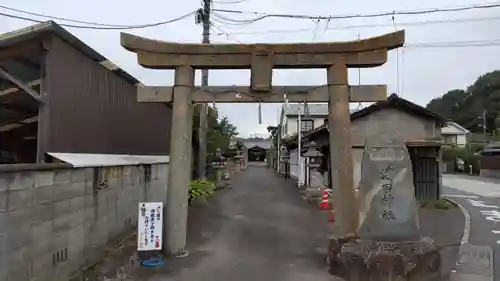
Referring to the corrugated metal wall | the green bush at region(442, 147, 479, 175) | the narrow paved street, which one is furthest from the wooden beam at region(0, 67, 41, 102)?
the green bush at region(442, 147, 479, 175)

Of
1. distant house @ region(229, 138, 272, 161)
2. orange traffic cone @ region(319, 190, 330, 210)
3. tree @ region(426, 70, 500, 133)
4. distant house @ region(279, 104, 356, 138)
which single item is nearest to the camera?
orange traffic cone @ region(319, 190, 330, 210)

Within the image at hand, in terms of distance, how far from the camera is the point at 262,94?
442 inches

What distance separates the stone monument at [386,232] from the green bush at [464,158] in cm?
4842

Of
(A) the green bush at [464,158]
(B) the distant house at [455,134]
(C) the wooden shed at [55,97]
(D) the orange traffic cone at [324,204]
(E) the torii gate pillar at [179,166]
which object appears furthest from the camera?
Answer: (B) the distant house at [455,134]

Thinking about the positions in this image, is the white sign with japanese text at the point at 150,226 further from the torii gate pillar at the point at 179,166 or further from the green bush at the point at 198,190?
the green bush at the point at 198,190

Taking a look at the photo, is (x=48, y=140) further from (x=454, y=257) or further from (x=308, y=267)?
(x=454, y=257)

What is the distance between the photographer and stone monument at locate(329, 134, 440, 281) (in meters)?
8.54

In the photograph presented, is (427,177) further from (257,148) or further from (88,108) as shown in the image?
(257,148)

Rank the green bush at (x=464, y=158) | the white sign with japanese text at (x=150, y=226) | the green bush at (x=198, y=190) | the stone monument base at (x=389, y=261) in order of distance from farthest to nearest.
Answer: the green bush at (x=464, y=158), the green bush at (x=198, y=190), the white sign with japanese text at (x=150, y=226), the stone monument base at (x=389, y=261)

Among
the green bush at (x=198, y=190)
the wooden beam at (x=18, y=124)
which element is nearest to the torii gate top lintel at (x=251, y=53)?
the wooden beam at (x=18, y=124)

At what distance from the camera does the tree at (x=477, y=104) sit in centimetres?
7025

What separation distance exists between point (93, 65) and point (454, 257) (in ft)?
31.3

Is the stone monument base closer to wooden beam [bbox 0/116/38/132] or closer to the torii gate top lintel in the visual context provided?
the torii gate top lintel

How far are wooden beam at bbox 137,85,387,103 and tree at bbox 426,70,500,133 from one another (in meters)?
60.6
